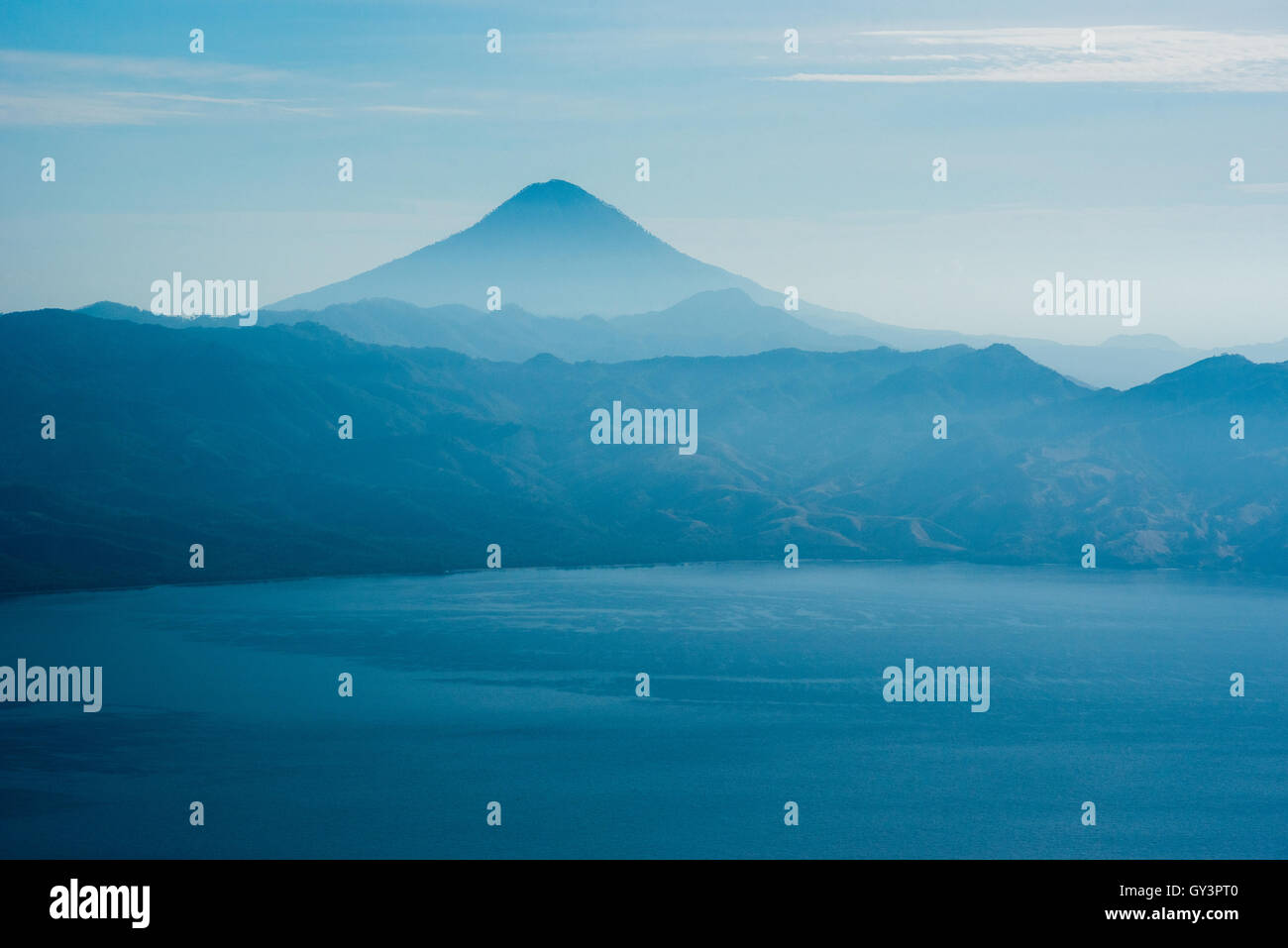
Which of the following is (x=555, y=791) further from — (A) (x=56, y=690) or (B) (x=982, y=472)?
(B) (x=982, y=472)

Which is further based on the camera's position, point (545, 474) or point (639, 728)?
point (545, 474)

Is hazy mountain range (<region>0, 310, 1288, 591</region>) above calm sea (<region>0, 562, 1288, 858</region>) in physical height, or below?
above

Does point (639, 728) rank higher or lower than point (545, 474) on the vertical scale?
lower

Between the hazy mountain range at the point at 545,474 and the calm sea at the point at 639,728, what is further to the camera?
the hazy mountain range at the point at 545,474

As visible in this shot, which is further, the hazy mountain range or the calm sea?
the hazy mountain range

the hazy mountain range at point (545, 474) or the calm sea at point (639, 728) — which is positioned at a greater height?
the hazy mountain range at point (545, 474)

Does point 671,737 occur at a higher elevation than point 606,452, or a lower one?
lower
